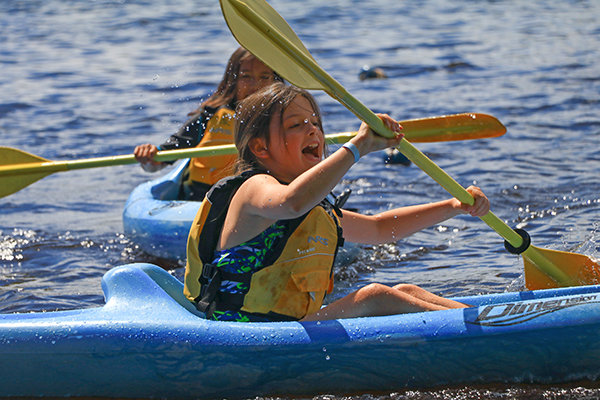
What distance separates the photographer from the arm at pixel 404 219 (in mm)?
2461

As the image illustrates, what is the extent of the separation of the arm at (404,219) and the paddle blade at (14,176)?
2333 millimetres

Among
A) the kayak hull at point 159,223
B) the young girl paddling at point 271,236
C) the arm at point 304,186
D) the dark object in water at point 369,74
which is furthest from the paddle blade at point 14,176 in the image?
the dark object in water at point 369,74

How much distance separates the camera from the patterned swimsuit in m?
2.22

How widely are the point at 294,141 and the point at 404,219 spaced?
0.55 meters

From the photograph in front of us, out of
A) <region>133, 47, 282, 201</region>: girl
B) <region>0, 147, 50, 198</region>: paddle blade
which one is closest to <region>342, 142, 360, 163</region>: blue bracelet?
<region>133, 47, 282, 201</region>: girl

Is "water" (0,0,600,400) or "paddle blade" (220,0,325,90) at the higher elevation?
"paddle blade" (220,0,325,90)

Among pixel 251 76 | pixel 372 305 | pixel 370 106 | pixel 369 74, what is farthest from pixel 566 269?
pixel 369 74

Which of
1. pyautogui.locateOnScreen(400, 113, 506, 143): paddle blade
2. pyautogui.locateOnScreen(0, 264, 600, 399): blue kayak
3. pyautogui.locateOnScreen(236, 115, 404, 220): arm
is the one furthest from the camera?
pyautogui.locateOnScreen(400, 113, 506, 143): paddle blade

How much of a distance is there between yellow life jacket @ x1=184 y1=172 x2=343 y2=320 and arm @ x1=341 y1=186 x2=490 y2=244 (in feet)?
0.71

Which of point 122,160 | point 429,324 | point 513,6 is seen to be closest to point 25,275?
point 122,160

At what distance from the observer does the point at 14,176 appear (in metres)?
4.06

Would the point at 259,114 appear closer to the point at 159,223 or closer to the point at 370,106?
the point at 159,223

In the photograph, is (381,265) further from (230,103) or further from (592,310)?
(592,310)

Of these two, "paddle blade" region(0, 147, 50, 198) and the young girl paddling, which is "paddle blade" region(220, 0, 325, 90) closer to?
the young girl paddling
